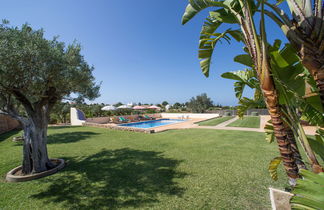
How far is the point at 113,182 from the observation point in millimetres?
4320

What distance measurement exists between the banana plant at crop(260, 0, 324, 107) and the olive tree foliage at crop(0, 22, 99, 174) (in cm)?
596

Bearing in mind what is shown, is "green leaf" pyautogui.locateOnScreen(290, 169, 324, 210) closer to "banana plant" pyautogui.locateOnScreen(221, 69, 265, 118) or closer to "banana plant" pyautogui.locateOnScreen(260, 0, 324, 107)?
"banana plant" pyautogui.locateOnScreen(260, 0, 324, 107)

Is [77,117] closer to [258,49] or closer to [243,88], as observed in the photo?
[243,88]

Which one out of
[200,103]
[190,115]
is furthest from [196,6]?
[200,103]

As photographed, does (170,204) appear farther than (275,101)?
Yes

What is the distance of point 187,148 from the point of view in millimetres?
7637

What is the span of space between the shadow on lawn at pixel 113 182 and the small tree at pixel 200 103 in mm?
28847

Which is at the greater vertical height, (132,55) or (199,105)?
(132,55)

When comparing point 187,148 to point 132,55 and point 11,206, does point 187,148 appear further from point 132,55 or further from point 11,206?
point 132,55

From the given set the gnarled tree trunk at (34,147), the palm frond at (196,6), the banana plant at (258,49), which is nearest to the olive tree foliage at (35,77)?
the gnarled tree trunk at (34,147)

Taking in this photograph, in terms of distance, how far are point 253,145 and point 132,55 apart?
19.9 meters

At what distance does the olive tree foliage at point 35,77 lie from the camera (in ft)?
13.6

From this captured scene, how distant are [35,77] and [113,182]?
14.4 ft

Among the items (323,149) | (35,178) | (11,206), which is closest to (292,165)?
(323,149)
